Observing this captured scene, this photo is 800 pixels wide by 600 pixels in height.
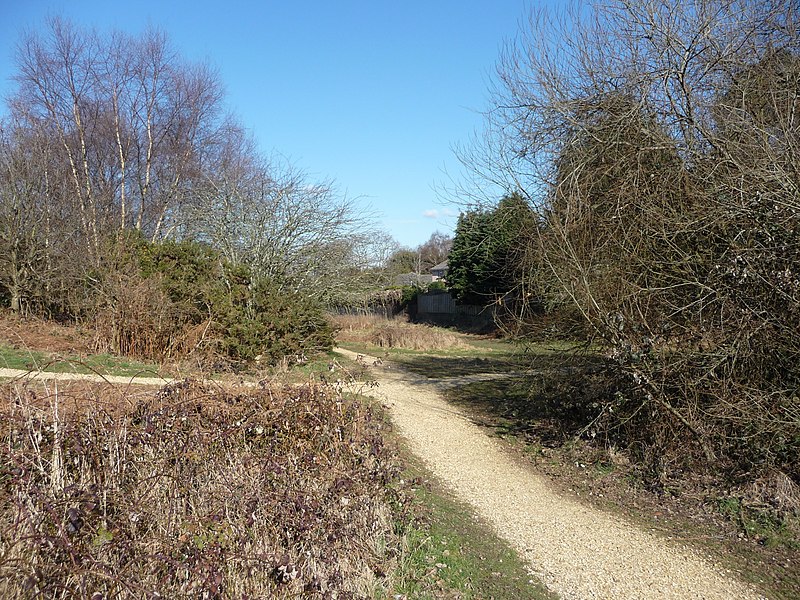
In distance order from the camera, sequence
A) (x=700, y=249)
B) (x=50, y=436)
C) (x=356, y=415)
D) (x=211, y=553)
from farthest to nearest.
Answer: (x=700, y=249) → (x=356, y=415) → (x=50, y=436) → (x=211, y=553)

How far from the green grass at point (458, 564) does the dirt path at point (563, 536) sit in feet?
0.55

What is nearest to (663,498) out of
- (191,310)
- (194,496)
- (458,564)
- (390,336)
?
(458,564)

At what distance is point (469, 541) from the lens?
5086 millimetres

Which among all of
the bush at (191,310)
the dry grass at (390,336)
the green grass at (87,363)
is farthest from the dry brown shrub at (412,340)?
the green grass at (87,363)

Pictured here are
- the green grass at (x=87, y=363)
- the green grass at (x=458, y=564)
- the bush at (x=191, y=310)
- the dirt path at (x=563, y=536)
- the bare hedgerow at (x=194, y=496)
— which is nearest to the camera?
the bare hedgerow at (x=194, y=496)

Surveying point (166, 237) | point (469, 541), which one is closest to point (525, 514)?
point (469, 541)

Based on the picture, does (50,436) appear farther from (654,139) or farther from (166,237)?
(166,237)

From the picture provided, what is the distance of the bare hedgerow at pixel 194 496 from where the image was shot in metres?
2.96

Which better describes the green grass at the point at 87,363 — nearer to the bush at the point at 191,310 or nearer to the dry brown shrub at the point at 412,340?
the bush at the point at 191,310


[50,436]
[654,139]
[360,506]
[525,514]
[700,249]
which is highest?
[654,139]

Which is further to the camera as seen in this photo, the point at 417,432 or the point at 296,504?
the point at 417,432

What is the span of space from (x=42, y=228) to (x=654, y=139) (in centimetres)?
1592

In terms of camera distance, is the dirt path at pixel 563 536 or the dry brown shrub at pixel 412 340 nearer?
the dirt path at pixel 563 536

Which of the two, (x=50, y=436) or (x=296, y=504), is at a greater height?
(x=50, y=436)
